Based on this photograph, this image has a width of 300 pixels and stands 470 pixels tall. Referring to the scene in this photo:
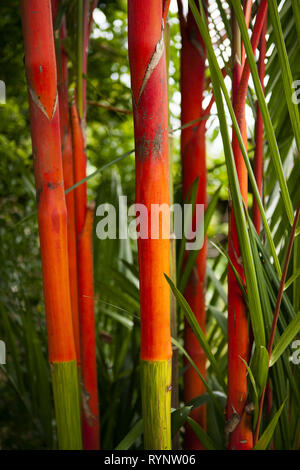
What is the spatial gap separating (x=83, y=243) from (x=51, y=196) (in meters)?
0.11

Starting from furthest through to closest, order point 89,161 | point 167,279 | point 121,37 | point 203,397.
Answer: point 89,161
point 121,37
point 203,397
point 167,279

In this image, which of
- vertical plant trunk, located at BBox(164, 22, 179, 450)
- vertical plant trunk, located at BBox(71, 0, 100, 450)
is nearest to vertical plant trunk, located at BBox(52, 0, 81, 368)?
vertical plant trunk, located at BBox(71, 0, 100, 450)

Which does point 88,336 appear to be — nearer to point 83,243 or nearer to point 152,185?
point 83,243

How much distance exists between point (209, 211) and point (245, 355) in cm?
15

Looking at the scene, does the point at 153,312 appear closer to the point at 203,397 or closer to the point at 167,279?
the point at 167,279

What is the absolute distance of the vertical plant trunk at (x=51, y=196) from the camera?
1.13 feet

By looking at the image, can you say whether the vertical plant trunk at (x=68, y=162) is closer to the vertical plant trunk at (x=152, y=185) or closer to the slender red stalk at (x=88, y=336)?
the slender red stalk at (x=88, y=336)

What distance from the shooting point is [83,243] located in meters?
0.47

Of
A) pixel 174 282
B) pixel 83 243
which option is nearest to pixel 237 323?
pixel 174 282

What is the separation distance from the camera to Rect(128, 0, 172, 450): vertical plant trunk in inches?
12.6

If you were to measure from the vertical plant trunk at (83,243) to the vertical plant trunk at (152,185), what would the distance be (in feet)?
0.41

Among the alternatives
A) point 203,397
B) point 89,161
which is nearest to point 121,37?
point 89,161

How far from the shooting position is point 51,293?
375 millimetres

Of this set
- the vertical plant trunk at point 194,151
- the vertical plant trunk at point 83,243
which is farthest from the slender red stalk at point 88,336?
the vertical plant trunk at point 194,151
